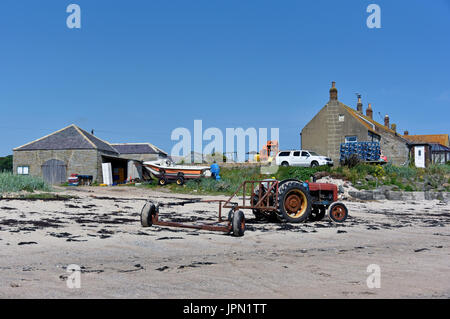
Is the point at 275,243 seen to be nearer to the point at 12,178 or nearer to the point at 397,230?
the point at 397,230

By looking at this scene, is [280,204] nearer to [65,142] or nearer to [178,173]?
[178,173]

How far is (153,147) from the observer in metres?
52.4

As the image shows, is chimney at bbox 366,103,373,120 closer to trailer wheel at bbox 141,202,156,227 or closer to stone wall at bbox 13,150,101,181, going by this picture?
stone wall at bbox 13,150,101,181

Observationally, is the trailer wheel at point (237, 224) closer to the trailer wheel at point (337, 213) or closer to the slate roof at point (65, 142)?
the trailer wheel at point (337, 213)

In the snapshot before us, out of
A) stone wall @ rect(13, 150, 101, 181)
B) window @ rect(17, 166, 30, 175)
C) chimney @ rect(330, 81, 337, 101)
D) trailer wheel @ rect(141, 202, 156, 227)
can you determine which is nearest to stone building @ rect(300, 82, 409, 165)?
chimney @ rect(330, 81, 337, 101)

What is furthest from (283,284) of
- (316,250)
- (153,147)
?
(153,147)

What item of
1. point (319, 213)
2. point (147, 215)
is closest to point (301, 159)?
point (319, 213)

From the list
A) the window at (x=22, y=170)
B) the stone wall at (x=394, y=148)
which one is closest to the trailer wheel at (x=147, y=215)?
the window at (x=22, y=170)

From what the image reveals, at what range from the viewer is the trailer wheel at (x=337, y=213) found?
1167 centimetres

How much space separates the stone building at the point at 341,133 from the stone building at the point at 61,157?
55.0 feet

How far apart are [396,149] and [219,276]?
3444 centimetres

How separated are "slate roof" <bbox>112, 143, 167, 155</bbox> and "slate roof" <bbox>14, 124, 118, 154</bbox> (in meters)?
15.9

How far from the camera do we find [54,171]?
3353 cm

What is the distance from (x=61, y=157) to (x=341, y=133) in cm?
2456
